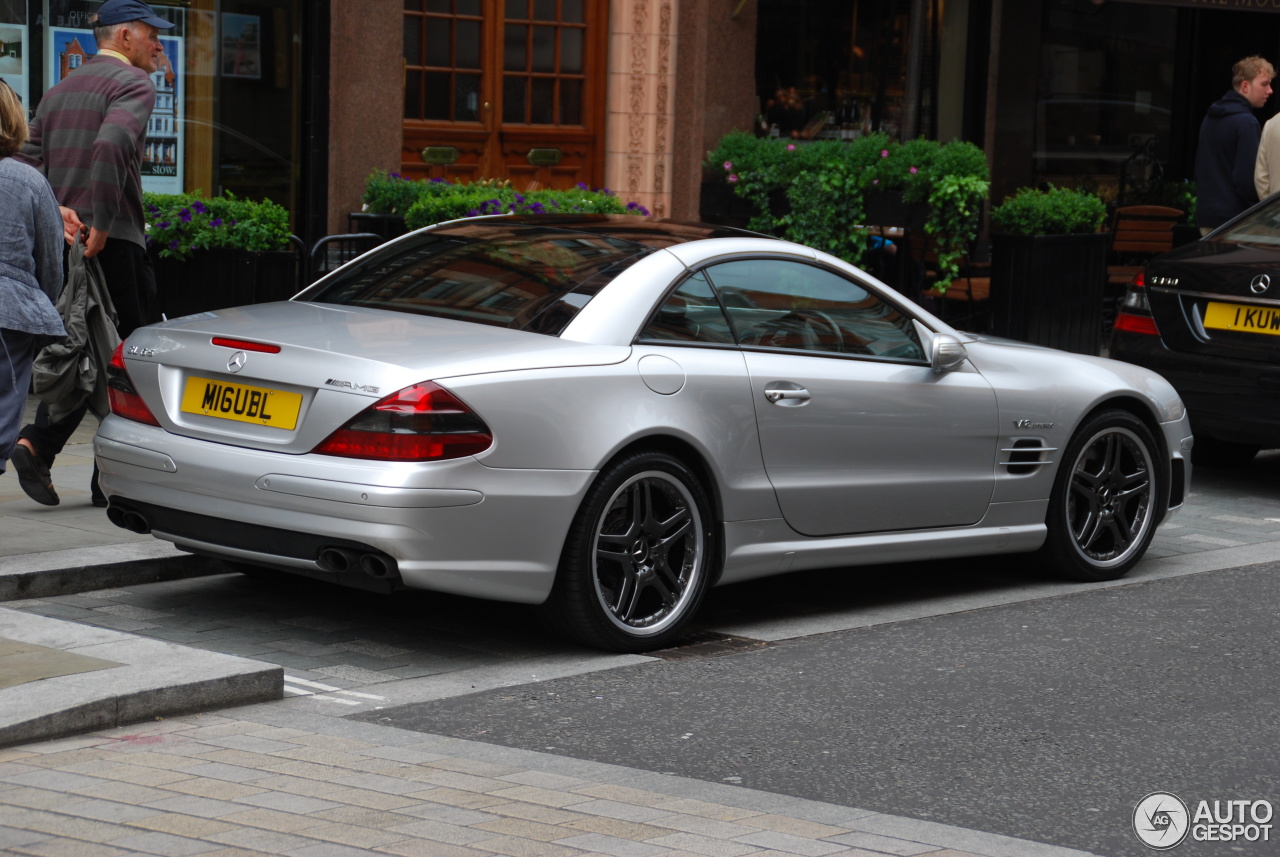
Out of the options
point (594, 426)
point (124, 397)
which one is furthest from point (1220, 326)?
point (124, 397)

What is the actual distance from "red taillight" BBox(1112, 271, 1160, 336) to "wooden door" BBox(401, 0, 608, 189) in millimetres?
5770

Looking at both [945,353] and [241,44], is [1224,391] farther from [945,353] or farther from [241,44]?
[241,44]

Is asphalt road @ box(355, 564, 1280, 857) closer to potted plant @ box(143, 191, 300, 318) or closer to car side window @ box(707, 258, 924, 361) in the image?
car side window @ box(707, 258, 924, 361)

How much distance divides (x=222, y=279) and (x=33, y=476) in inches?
118

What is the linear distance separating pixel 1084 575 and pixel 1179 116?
42.5 ft

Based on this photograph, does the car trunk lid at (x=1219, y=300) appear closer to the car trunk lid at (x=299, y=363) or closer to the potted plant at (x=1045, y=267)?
the potted plant at (x=1045, y=267)

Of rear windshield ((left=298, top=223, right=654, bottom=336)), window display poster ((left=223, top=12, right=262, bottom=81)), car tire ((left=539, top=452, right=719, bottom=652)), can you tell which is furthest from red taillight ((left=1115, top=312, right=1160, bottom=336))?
window display poster ((left=223, top=12, right=262, bottom=81))

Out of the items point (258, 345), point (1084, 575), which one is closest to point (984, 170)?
point (1084, 575)

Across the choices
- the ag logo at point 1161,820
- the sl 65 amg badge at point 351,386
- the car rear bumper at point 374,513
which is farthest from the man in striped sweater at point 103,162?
the ag logo at point 1161,820

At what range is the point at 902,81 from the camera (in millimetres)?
16625

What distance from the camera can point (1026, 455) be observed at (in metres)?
7.38

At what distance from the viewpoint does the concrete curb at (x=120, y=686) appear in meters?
4.91

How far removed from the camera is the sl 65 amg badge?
561 cm

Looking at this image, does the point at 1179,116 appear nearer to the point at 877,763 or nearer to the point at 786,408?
the point at 786,408
